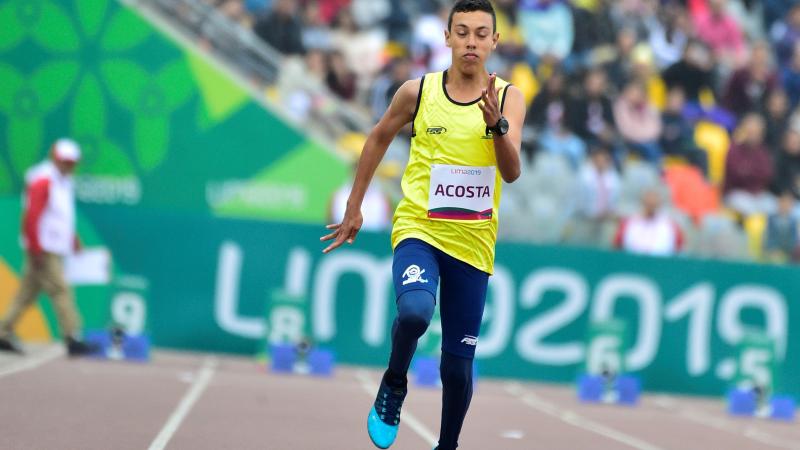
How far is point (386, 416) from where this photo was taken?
287 inches

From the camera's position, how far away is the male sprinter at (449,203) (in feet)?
23.5

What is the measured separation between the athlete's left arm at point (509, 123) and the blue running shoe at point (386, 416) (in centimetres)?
120

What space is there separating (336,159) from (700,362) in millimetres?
5287

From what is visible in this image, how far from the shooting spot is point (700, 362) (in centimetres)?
1684

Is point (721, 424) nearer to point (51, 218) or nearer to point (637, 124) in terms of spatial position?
point (51, 218)

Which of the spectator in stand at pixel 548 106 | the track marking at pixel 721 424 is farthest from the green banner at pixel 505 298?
the spectator in stand at pixel 548 106

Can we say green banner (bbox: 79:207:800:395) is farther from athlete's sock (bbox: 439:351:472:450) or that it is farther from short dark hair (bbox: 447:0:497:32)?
short dark hair (bbox: 447:0:497:32)

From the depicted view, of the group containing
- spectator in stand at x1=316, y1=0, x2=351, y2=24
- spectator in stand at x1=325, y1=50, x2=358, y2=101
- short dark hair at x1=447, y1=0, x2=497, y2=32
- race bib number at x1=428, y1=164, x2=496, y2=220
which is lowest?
race bib number at x1=428, y1=164, x2=496, y2=220

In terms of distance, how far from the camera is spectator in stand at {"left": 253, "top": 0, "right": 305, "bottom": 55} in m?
20.0

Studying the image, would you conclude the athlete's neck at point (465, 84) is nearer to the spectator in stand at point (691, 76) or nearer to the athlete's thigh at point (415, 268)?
the athlete's thigh at point (415, 268)

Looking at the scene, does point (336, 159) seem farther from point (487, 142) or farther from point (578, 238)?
point (487, 142)

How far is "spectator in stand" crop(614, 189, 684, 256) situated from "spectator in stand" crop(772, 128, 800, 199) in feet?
16.5

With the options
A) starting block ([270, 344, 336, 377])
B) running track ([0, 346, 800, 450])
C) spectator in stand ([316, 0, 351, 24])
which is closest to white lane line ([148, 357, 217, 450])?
running track ([0, 346, 800, 450])

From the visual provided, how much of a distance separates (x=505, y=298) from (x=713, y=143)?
7.38m
